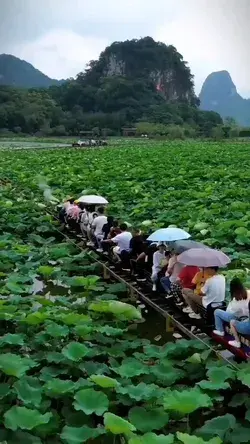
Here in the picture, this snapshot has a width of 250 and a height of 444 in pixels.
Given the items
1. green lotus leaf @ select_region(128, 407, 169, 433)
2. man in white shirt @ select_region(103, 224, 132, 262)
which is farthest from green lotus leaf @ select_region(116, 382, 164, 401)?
man in white shirt @ select_region(103, 224, 132, 262)

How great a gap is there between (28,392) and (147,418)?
78cm

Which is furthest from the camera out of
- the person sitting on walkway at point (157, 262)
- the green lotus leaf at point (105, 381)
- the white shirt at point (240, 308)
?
the person sitting on walkway at point (157, 262)

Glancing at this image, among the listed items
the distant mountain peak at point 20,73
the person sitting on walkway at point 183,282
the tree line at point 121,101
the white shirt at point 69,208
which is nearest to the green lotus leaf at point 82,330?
the person sitting on walkway at point 183,282

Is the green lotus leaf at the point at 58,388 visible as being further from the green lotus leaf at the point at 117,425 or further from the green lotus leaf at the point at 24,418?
the green lotus leaf at the point at 117,425

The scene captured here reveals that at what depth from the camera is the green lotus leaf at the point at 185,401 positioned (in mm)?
3383

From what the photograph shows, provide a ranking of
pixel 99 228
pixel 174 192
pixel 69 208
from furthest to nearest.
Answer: pixel 174 192 → pixel 69 208 → pixel 99 228

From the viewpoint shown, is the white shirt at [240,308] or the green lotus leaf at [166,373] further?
the white shirt at [240,308]

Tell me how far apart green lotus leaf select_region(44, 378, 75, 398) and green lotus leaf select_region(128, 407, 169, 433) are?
0.44 metres

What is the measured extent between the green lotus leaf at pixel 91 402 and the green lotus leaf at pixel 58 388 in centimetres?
17

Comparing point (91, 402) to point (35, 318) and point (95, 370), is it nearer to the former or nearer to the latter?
point (95, 370)

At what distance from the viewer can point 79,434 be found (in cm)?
324

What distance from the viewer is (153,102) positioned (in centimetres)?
8838

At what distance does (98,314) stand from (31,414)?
2173 millimetres

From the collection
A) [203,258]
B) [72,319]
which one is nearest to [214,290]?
[203,258]
